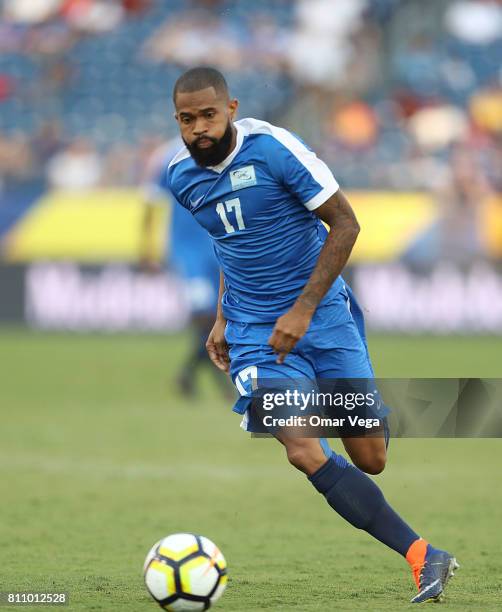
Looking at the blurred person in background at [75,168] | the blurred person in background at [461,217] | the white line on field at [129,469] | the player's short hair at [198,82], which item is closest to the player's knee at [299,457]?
the player's short hair at [198,82]

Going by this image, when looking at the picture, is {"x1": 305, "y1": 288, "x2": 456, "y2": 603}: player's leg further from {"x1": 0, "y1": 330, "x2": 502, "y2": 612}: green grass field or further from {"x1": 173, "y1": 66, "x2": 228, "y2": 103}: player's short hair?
{"x1": 173, "y1": 66, "x2": 228, "y2": 103}: player's short hair

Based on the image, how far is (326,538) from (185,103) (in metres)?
2.58

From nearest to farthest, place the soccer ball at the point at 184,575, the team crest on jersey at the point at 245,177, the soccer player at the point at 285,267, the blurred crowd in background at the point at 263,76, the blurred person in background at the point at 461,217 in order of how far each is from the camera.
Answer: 1. the soccer ball at the point at 184,575
2. the soccer player at the point at 285,267
3. the team crest on jersey at the point at 245,177
4. the blurred person in background at the point at 461,217
5. the blurred crowd in background at the point at 263,76

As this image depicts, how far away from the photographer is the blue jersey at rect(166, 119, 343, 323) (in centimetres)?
516

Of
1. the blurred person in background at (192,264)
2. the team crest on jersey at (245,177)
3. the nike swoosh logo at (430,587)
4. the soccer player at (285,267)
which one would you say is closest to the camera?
the nike swoosh logo at (430,587)

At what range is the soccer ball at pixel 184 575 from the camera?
4.70 m

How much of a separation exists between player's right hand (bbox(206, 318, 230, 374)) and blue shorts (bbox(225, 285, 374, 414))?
7.7 inches

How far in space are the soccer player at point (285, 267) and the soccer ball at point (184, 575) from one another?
0.56 metres

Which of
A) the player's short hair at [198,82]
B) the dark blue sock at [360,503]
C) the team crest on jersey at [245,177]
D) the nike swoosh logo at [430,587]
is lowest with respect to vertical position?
the nike swoosh logo at [430,587]

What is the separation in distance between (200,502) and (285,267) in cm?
266

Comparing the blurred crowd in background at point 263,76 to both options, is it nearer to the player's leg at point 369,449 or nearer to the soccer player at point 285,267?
the soccer player at point 285,267

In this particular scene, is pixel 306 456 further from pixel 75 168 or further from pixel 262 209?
pixel 75 168

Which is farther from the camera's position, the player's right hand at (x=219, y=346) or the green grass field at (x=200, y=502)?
the player's right hand at (x=219, y=346)

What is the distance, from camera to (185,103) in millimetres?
5027
